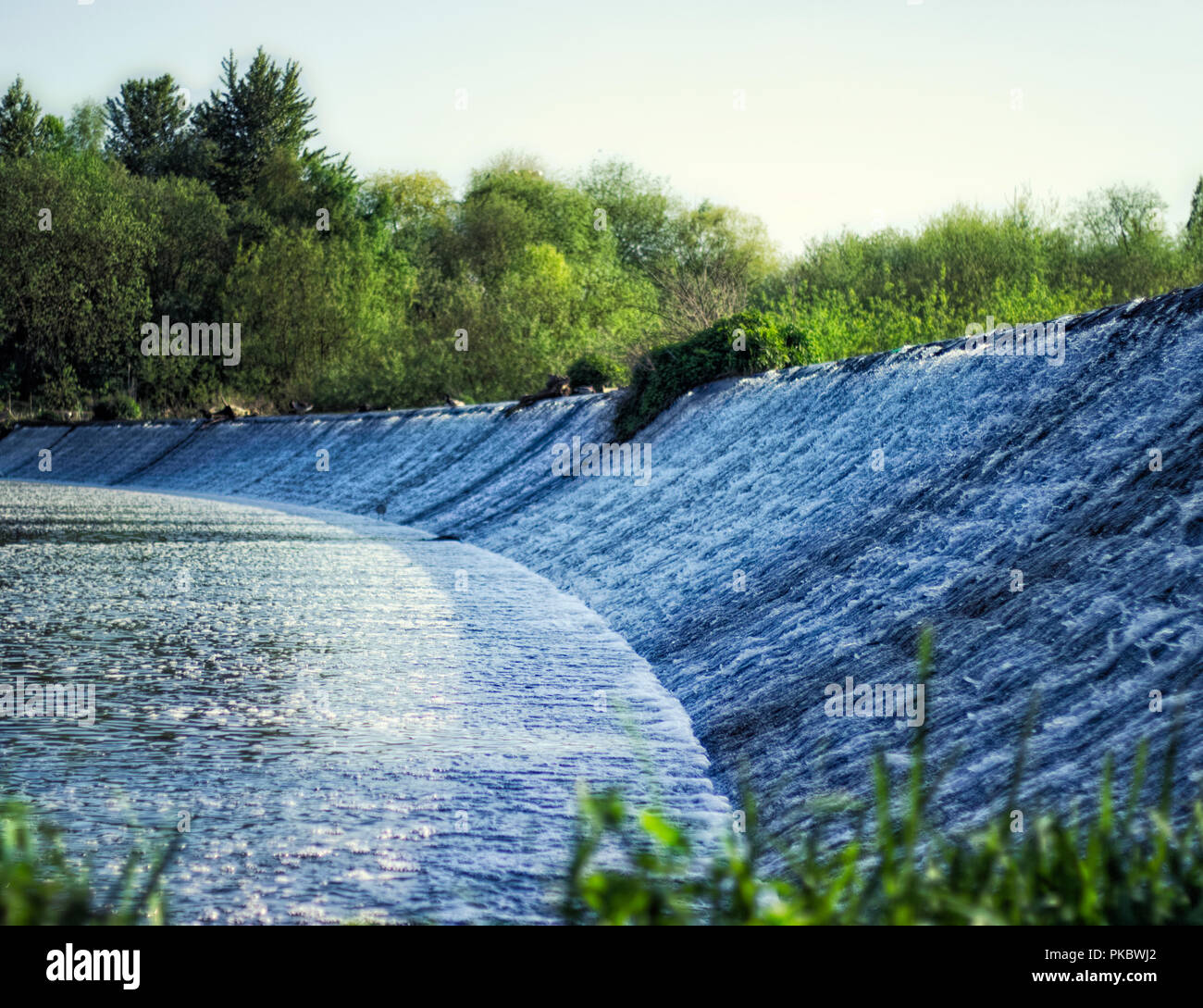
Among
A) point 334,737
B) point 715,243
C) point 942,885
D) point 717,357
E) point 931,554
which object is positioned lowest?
point 334,737

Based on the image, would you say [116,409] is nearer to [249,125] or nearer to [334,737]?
[249,125]

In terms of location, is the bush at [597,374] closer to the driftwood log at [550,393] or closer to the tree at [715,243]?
the driftwood log at [550,393]

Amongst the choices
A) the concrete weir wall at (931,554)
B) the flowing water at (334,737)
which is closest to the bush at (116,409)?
the concrete weir wall at (931,554)

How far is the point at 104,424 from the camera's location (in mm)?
49156

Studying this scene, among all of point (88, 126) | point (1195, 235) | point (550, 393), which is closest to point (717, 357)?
point (550, 393)

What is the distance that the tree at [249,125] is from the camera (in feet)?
219

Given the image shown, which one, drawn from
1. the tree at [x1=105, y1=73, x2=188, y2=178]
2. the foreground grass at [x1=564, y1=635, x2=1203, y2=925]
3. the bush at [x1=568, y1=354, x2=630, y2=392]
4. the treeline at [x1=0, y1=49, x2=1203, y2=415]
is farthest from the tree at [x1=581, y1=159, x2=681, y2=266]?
the foreground grass at [x1=564, y1=635, x2=1203, y2=925]

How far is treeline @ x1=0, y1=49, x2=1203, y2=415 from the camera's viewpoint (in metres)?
30.4

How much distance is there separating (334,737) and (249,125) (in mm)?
66908

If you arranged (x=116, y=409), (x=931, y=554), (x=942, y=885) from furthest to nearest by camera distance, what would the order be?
(x=116, y=409) → (x=931, y=554) → (x=942, y=885)

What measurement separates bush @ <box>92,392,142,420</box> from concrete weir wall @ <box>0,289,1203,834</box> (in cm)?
3949

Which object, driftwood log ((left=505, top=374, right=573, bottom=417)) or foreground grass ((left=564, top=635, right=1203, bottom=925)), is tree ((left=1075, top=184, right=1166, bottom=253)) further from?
foreground grass ((left=564, top=635, right=1203, bottom=925))

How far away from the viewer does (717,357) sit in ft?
67.2
